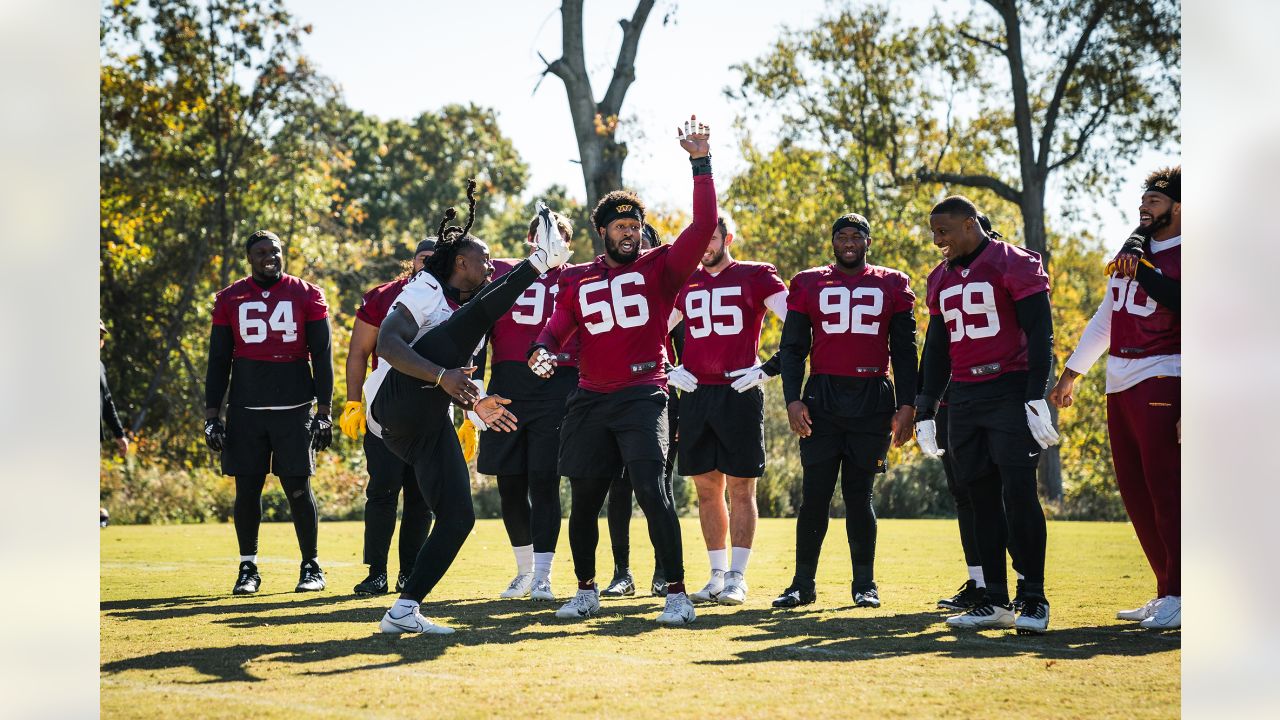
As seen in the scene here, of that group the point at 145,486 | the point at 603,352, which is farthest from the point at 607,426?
the point at 145,486

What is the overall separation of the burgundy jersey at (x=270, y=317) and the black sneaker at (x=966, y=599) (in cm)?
466

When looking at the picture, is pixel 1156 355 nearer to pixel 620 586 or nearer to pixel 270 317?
pixel 620 586

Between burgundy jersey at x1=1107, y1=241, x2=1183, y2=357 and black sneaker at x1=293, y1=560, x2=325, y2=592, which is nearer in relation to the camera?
burgundy jersey at x1=1107, y1=241, x2=1183, y2=357

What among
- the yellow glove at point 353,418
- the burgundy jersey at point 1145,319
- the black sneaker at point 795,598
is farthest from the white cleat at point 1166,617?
the yellow glove at point 353,418

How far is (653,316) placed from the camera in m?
7.49

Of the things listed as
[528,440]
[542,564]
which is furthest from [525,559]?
[528,440]

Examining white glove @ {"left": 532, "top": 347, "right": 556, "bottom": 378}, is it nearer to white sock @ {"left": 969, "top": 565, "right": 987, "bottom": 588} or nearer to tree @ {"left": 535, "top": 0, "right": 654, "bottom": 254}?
white sock @ {"left": 969, "top": 565, "right": 987, "bottom": 588}

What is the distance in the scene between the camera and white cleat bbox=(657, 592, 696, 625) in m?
7.21

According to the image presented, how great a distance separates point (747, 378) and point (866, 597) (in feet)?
5.02

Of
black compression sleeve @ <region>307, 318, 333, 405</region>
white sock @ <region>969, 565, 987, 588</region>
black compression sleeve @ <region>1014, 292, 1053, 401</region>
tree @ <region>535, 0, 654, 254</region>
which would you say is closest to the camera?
black compression sleeve @ <region>1014, 292, 1053, 401</region>

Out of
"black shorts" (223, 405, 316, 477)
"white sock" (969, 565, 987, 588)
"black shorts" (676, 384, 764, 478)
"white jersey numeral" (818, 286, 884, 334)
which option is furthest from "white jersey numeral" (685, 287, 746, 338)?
"black shorts" (223, 405, 316, 477)

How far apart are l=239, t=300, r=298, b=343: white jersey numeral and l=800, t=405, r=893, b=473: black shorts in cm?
374

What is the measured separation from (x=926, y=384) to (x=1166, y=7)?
73.1 feet
